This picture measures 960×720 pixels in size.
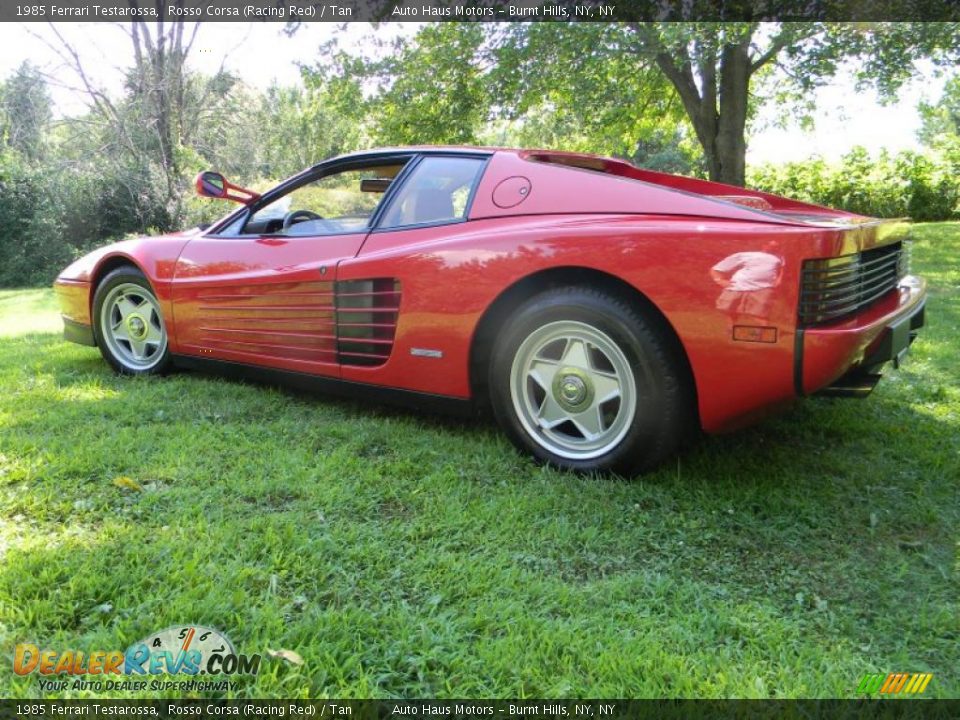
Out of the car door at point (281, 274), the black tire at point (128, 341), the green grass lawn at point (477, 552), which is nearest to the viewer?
the green grass lawn at point (477, 552)

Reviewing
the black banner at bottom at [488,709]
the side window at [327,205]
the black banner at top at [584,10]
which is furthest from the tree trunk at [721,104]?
the black banner at bottom at [488,709]

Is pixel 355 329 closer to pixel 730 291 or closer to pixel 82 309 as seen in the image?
pixel 730 291

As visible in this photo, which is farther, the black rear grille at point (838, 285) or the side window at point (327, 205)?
the side window at point (327, 205)

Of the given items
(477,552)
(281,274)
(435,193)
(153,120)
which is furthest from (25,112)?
(477,552)

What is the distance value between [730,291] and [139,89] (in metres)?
17.3

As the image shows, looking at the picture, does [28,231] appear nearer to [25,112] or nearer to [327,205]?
[327,205]

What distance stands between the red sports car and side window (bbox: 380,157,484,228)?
11 millimetres

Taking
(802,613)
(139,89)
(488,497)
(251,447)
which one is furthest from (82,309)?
(139,89)

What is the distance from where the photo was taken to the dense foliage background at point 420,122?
31.5 ft

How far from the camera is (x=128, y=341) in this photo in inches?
165

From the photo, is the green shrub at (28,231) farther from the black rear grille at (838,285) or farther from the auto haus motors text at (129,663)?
the black rear grille at (838,285)

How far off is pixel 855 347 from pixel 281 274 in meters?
2.56

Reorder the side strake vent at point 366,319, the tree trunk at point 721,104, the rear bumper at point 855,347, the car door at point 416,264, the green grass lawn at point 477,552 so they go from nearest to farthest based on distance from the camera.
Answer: the green grass lawn at point 477,552 < the rear bumper at point 855,347 < the car door at point 416,264 < the side strake vent at point 366,319 < the tree trunk at point 721,104

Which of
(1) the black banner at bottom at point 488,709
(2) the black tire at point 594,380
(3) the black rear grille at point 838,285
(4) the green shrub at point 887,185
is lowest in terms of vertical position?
(1) the black banner at bottom at point 488,709
